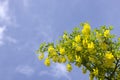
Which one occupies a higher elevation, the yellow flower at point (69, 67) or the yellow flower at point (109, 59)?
the yellow flower at point (69, 67)

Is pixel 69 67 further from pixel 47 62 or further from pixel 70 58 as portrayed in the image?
pixel 47 62

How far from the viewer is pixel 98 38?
915 inches

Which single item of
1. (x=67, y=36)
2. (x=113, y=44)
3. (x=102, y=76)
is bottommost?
(x=102, y=76)

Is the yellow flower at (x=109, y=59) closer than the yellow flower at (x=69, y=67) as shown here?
Yes

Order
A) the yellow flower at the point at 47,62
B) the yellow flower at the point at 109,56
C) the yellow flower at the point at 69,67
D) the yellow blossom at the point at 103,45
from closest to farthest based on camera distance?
the yellow flower at the point at 109,56 < the yellow blossom at the point at 103,45 < the yellow flower at the point at 69,67 < the yellow flower at the point at 47,62

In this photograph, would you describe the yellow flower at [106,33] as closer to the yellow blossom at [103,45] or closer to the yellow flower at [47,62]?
the yellow blossom at [103,45]

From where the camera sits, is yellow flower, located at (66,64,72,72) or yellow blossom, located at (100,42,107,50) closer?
yellow blossom, located at (100,42,107,50)

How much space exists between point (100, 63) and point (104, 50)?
1028 millimetres

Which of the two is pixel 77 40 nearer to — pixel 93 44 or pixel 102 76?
pixel 93 44

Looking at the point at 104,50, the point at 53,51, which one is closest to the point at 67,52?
the point at 53,51

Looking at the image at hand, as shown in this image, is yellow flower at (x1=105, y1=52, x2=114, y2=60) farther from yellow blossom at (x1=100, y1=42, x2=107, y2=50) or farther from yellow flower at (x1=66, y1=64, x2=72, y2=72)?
yellow flower at (x1=66, y1=64, x2=72, y2=72)

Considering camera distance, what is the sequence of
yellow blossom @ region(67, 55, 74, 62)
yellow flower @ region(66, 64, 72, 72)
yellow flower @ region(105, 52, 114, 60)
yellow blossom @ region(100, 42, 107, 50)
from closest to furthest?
yellow flower @ region(105, 52, 114, 60)
yellow blossom @ region(100, 42, 107, 50)
yellow blossom @ region(67, 55, 74, 62)
yellow flower @ region(66, 64, 72, 72)

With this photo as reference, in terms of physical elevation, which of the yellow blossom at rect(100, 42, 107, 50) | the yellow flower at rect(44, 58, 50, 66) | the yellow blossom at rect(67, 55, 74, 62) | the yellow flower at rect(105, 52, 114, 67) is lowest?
the yellow flower at rect(105, 52, 114, 67)

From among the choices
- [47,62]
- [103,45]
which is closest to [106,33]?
[103,45]
